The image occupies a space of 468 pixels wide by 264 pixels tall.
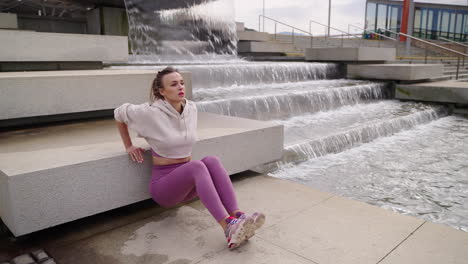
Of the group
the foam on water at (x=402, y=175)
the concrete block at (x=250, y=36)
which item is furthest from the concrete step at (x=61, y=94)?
the concrete block at (x=250, y=36)

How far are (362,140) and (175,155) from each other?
13.7ft

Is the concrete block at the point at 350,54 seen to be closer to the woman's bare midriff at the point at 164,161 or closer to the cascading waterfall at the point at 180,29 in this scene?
the cascading waterfall at the point at 180,29

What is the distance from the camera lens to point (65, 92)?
3.91m

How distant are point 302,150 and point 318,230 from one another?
92.7 inches

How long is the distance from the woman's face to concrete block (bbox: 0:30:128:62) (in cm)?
353

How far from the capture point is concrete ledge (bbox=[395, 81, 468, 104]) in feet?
30.7

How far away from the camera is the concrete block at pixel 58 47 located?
17.0ft

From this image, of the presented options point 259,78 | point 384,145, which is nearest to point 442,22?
point 259,78

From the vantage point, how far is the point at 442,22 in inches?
1437

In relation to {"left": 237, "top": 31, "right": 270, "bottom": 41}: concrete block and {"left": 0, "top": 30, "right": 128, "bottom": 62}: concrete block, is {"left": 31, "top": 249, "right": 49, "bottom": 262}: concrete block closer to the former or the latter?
{"left": 0, "top": 30, "right": 128, "bottom": 62}: concrete block

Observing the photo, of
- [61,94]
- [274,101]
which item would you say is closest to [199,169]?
[61,94]

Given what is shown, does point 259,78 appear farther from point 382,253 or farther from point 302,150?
point 382,253

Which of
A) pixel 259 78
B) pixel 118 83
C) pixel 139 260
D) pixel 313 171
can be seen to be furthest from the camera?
pixel 259 78

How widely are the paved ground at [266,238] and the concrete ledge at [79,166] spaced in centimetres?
20
